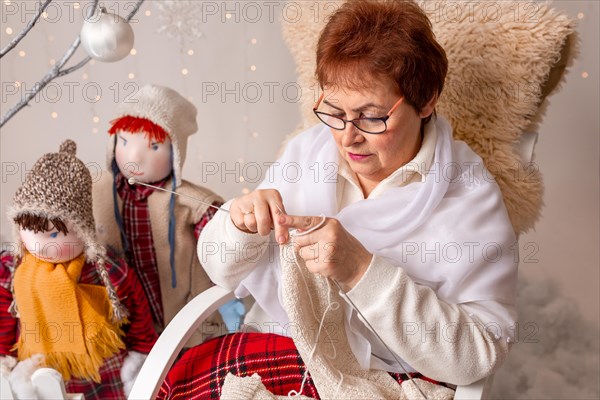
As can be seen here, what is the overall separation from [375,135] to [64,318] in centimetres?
79

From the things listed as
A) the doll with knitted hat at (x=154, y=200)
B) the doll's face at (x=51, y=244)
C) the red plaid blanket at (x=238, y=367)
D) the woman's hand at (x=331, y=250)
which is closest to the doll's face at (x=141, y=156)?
the doll with knitted hat at (x=154, y=200)

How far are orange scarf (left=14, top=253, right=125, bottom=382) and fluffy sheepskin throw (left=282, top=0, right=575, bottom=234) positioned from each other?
30.8 inches

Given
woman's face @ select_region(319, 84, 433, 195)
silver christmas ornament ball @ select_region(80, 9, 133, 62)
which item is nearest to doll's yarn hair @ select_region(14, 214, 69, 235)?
silver christmas ornament ball @ select_region(80, 9, 133, 62)

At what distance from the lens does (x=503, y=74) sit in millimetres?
1420

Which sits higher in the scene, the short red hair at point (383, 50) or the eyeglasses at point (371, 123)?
the short red hair at point (383, 50)

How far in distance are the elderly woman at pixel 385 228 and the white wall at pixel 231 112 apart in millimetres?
973

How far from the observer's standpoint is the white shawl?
4.25ft

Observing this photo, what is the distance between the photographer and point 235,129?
2.49 meters

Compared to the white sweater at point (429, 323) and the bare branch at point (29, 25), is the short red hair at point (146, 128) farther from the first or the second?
the white sweater at point (429, 323)

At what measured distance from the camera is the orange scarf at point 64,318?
1.52 metres

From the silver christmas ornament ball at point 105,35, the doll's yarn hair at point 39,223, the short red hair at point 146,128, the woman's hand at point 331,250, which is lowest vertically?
the woman's hand at point 331,250

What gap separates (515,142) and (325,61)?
46 cm

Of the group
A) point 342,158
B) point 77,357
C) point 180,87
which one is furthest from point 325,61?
point 180,87

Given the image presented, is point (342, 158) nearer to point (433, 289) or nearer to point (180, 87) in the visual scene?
point (433, 289)
